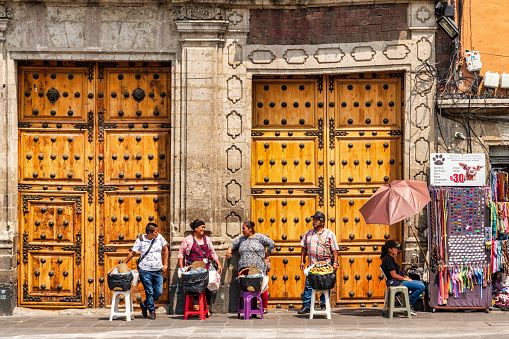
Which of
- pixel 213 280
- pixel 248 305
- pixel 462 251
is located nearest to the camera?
pixel 248 305

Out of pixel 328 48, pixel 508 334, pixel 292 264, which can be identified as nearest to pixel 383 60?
pixel 328 48

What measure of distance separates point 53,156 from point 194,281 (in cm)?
301

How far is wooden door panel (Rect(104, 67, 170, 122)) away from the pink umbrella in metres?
3.44

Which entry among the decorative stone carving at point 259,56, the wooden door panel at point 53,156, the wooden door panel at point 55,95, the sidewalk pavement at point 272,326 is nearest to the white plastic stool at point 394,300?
the sidewalk pavement at point 272,326

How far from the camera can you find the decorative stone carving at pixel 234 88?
665 inches

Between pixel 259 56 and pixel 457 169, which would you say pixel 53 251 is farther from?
pixel 457 169

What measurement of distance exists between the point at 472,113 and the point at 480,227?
1667mm

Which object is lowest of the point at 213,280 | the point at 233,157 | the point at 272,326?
the point at 272,326

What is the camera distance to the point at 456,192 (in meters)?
16.3

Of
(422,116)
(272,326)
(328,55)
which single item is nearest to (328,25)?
(328,55)

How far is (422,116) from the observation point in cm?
1670

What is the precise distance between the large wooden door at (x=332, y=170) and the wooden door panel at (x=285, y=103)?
1 centimetres

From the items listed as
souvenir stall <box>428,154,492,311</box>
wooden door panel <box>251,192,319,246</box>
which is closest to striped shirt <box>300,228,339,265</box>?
wooden door panel <box>251,192,319,246</box>

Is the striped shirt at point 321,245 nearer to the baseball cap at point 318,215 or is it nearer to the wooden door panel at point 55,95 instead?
the baseball cap at point 318,215
